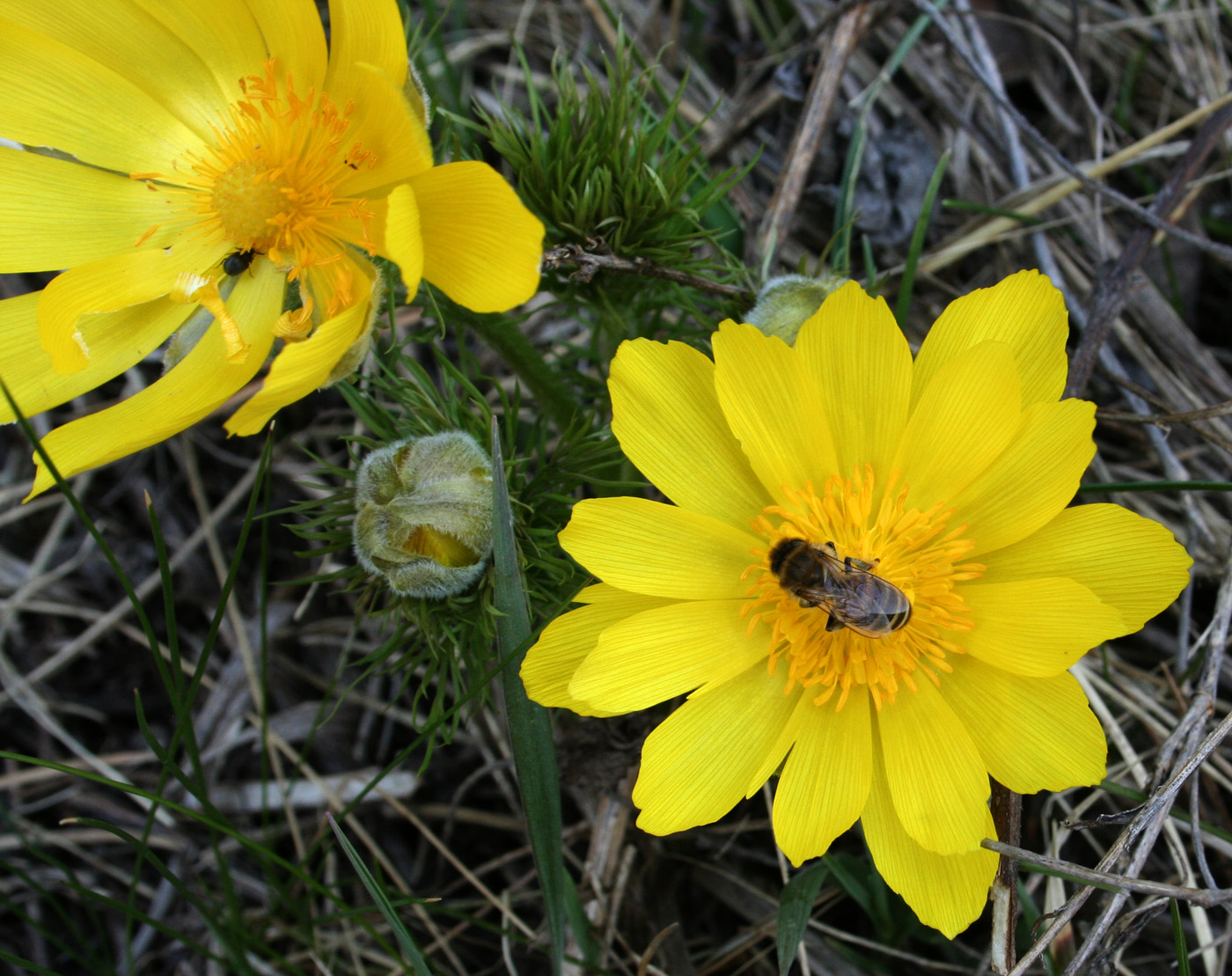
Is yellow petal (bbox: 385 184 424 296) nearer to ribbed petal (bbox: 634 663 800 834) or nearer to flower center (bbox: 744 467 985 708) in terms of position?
flower center (bbox: 744 467 985 708)

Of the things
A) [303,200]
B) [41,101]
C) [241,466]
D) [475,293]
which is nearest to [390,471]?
[475,293]

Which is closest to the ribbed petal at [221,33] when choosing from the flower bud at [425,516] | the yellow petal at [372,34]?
the yellow petal at [372,34]

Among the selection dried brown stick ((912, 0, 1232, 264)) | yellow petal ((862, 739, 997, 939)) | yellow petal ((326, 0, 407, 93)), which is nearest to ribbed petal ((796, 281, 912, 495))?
yellow petal ((862, 739, 997, 939))

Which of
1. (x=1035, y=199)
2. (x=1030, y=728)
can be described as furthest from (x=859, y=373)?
(x=1035, y=199)

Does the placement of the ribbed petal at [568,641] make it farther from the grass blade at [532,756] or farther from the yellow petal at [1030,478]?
the yellow petal at [1030,478]

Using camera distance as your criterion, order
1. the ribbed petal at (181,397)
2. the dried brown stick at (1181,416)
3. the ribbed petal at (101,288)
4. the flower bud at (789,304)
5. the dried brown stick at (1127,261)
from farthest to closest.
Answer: the dried brown stick at (1127,261) < the dried brown stick at (1181,416) < the flower bud at (789,304) < the ribbed petal at (101,288) < the ribbed petal at (181,397)

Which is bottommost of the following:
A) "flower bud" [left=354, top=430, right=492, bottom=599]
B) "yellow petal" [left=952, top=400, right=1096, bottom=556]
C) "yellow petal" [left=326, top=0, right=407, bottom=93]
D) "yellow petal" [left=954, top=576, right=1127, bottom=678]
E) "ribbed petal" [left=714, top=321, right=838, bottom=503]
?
"yellow petal" [left=954, top=576, right=1127, bottom=678]

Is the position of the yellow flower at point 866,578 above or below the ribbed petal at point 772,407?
below

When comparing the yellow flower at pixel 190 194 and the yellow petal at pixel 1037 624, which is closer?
the yellow petal at pixel 1037 624

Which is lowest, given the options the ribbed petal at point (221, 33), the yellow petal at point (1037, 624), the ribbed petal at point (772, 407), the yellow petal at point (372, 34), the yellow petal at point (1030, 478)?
the yellow petal at point (1037, 624)
